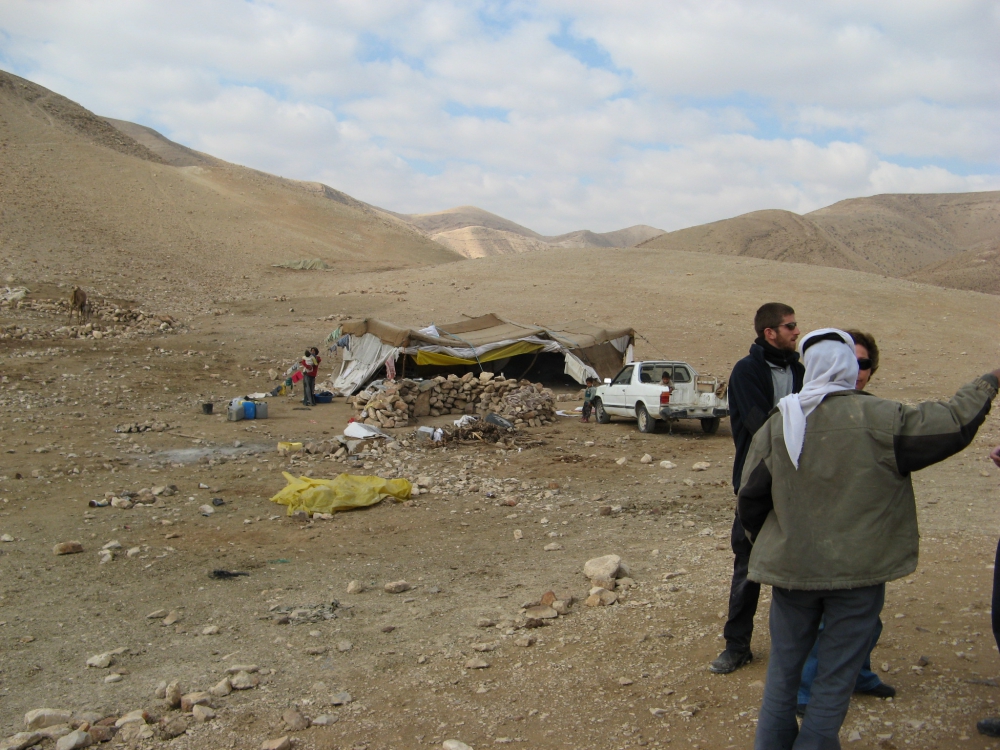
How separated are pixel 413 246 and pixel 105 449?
163 feet

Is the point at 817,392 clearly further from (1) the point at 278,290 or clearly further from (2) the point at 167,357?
(1) the point at 278,290

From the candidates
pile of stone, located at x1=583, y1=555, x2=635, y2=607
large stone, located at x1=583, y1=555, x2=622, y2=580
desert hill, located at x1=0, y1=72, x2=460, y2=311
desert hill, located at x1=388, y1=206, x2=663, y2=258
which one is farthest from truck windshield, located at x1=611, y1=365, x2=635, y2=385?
desert hill, located at x1=388, y1=206, x2=663, y2=258

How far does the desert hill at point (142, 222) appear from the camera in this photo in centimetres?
3400

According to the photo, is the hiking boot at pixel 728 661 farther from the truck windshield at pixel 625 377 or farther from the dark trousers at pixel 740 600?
the truck windshield at pixel 625 377

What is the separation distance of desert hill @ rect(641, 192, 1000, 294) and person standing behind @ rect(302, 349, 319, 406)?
52.0 metres

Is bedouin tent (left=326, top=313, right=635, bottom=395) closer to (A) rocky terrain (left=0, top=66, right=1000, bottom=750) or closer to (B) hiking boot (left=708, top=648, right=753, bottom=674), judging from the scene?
(A) rocky terrain (left=0, top=66, right=1000, bottom=750)

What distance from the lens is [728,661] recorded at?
12.6ft

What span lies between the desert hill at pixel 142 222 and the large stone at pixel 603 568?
26399mm

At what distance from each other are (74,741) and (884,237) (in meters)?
105

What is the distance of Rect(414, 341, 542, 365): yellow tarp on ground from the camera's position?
16.7m

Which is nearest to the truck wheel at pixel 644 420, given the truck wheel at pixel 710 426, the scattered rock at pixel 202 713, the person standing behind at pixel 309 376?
the truck wheel at pixel 710 426

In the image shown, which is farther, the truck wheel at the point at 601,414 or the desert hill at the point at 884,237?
the desert hill at the point at 884,237

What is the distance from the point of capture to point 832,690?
263cm

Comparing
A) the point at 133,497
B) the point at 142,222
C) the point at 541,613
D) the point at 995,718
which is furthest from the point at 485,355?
the point at 142,222
